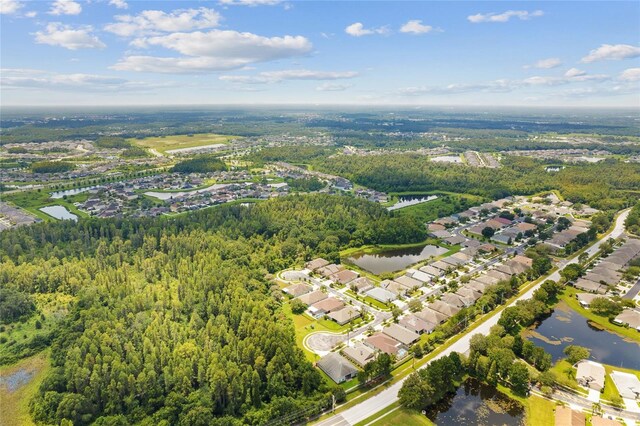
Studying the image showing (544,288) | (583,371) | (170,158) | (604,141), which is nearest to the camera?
(583,371)

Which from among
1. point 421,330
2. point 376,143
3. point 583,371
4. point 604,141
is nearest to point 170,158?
point 376,143

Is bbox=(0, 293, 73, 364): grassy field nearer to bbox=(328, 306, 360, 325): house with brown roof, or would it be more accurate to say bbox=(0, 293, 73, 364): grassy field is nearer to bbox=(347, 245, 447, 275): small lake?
bbox=(328, 306, 360, 325): house with brown roof

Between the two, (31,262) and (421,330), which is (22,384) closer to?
(31,262)

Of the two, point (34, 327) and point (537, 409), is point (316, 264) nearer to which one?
point (537, 409)

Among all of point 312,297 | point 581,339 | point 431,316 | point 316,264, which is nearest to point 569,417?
point 581,339

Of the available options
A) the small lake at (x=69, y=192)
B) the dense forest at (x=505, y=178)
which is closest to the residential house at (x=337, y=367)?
the dense forest at (x=505, y=178)

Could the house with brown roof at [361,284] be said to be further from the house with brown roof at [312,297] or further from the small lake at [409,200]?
the small lake at [409,200]

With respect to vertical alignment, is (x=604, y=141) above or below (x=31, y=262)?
above
